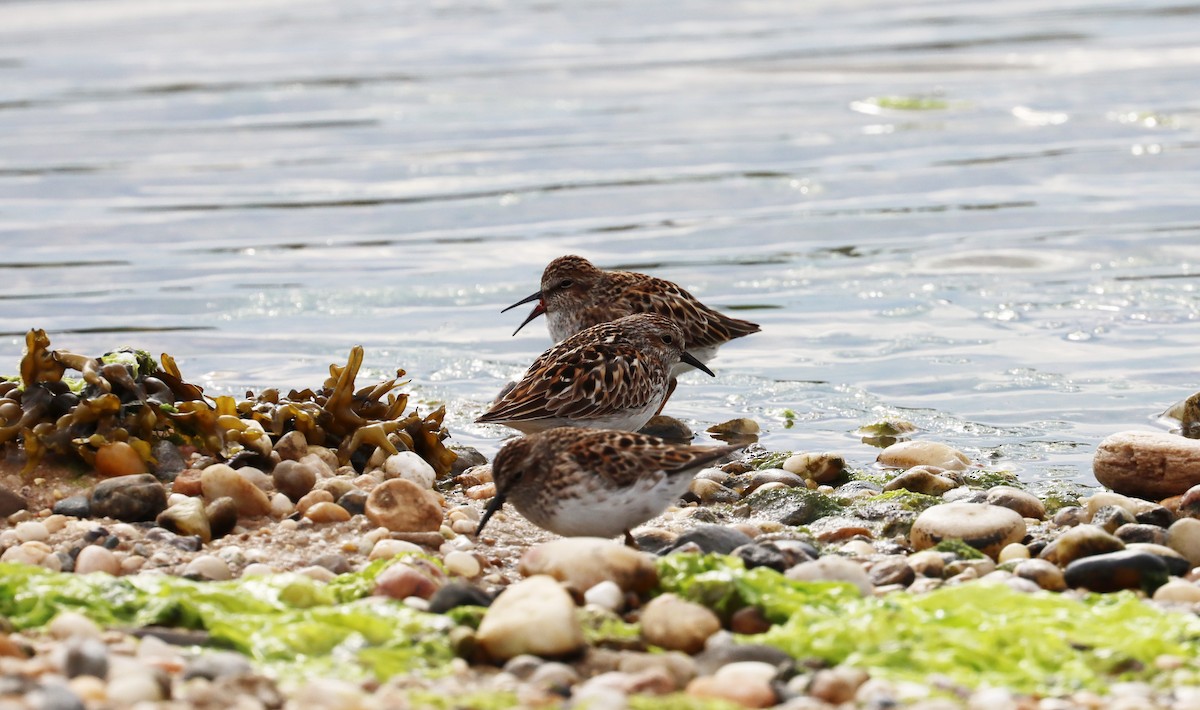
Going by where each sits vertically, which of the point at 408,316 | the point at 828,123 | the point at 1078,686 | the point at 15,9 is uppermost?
the point at 15,9

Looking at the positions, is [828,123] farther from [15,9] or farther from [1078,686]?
[15,9]

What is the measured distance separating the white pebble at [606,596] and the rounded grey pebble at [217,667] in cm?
109

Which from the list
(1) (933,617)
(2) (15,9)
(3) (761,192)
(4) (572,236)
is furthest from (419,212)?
(2) (15,9)

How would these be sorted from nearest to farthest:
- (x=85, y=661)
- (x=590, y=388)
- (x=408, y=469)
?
(x=85, y=661)
(x=408, y=469)
(x=590, y=388)

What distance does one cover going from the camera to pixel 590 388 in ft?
24.8

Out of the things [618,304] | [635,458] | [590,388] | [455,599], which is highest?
[618,304]

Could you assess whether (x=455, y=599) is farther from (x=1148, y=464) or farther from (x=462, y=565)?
(x=1148, y=464)

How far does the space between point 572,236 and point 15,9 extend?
19.5m

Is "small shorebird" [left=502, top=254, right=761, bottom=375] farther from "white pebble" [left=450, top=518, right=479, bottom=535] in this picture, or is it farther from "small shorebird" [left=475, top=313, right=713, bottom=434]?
"white pebble" [left=450, top=518, right=479, bottom=535]

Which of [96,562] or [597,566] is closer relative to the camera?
[597,566]

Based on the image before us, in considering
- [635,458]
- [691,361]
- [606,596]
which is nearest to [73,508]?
[635,458]

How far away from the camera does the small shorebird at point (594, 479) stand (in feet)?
19.2

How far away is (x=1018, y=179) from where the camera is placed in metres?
15.1

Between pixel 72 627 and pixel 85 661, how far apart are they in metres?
0.59
